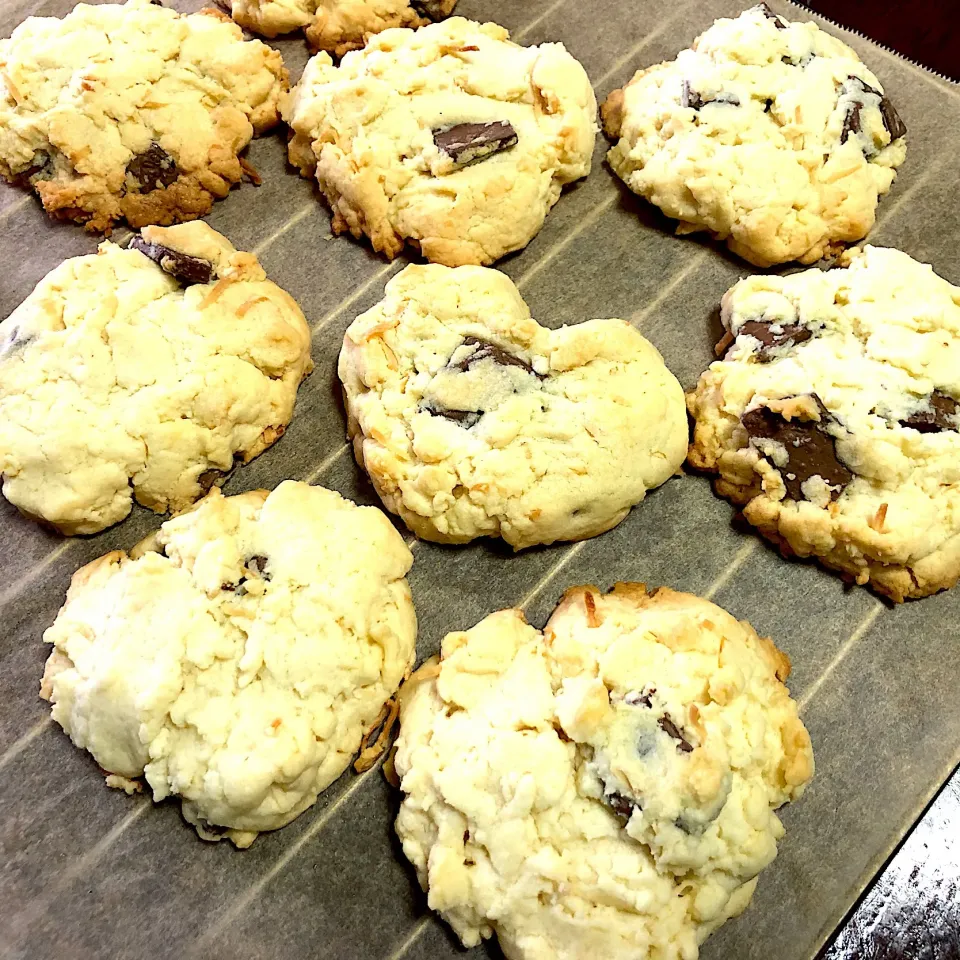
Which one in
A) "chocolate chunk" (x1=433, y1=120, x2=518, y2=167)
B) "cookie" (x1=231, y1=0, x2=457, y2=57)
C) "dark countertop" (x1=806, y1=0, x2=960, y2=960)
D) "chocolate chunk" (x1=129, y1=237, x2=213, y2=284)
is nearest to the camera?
"dark countertop" (x1=806, y1=0, x2=960, y2=960)

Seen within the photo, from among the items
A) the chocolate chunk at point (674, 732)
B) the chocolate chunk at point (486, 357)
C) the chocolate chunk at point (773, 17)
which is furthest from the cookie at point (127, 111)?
the chocolate chunk at point (674, 732)

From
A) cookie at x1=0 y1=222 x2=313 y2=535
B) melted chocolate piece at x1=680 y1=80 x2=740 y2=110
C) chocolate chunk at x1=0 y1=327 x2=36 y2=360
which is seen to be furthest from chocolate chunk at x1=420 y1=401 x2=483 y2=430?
melted chocolate piece at x1=680 y1=80 x2=740 y2=110

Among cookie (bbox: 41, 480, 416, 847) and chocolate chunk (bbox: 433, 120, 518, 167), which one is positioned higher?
chocolate chunk (bbox: 433, 120, 518, 167)

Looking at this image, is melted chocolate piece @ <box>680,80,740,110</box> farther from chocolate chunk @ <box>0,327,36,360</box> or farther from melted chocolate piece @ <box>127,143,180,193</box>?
chocolate chunk @ <box>0,327,36,360</box>

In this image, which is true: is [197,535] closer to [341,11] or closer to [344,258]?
[344,258]

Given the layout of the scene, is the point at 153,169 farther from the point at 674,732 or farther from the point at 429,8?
the point at 674,732
